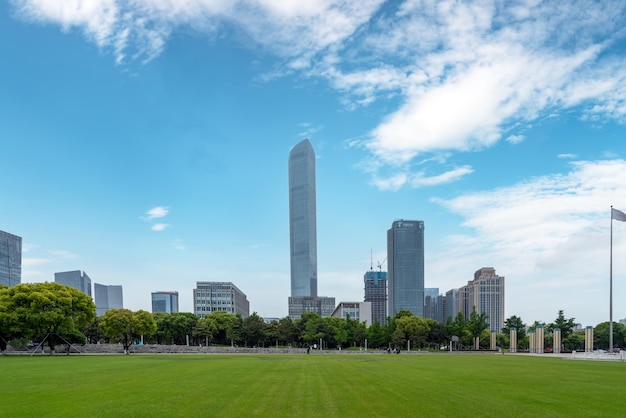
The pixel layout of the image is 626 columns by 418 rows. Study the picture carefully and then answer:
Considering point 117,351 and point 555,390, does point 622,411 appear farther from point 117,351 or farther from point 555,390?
point 117,351

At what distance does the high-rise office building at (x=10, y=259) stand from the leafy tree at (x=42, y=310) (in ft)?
336

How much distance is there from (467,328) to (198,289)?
125m

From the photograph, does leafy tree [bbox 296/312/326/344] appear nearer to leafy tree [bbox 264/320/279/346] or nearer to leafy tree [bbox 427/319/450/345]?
leafy tree [bbox 264/320/279/346]

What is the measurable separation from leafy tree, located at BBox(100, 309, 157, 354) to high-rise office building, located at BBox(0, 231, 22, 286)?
9234 cm

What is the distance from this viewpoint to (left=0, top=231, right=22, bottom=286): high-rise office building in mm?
138375

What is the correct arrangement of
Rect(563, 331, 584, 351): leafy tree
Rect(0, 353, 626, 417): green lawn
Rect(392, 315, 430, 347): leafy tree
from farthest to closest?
Rect(563, 331, 584, 351): leafy tree, Rect(392, 315, 430, 347): leafy tree, Rect(0, 353, 626, 417): green lawn

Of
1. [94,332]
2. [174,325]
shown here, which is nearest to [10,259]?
[94,332]

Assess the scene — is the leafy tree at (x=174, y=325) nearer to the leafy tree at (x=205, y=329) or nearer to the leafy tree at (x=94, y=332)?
the leafy tree at (x=205, y=329)

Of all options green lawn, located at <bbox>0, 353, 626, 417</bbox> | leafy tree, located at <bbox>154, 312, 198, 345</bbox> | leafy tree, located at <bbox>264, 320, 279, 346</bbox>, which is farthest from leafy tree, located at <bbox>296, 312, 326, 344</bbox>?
green lawn, located at <bbox>0, 353, 626, 417</bbox>

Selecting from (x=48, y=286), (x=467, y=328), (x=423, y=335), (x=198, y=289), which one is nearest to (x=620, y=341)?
(x=467, y=328)

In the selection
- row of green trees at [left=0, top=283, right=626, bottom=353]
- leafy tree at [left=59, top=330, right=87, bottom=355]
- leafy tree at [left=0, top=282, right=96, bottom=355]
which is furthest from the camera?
row of green trees at [left=0, top=283, right=626, bottom=353]

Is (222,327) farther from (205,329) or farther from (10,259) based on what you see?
(10,259)

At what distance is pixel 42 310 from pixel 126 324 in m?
16.7

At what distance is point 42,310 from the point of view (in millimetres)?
52281
